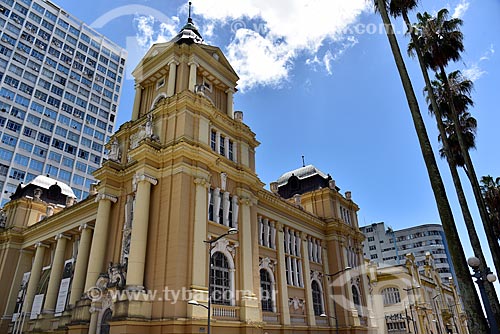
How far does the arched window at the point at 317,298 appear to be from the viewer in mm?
34344

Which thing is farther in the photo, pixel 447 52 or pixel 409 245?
pixel 409 245

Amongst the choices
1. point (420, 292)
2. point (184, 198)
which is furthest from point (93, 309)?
point (420, 292)

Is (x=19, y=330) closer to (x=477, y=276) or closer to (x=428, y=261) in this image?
(x=477, y=276)

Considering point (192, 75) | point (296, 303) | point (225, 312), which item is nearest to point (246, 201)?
point (225, 312)

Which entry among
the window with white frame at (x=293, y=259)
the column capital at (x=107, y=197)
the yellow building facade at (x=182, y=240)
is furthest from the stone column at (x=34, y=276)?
the window with white frame at (x=293, y=259)

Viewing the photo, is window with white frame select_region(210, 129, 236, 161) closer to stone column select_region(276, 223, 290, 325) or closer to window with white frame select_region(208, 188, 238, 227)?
window with white frame select_region(208, 188, 238, 227)

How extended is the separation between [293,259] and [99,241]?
17.7 metres

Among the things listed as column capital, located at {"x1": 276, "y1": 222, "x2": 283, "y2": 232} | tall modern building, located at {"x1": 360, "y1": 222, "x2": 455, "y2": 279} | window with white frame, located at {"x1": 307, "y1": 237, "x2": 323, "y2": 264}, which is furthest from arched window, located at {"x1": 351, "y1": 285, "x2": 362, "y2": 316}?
tall modern building, located at {"x1": 360, "y1": 222, "x2": 455, "y2": 279}

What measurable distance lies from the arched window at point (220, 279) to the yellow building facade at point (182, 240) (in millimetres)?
91

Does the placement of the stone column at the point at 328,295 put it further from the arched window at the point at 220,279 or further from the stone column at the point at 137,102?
the stone column at the point at 137,102

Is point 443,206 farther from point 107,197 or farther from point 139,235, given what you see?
point 107,197

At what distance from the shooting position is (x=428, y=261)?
65.3 metres

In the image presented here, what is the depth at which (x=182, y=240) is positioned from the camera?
72.3 ft

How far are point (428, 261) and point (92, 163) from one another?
230ft
